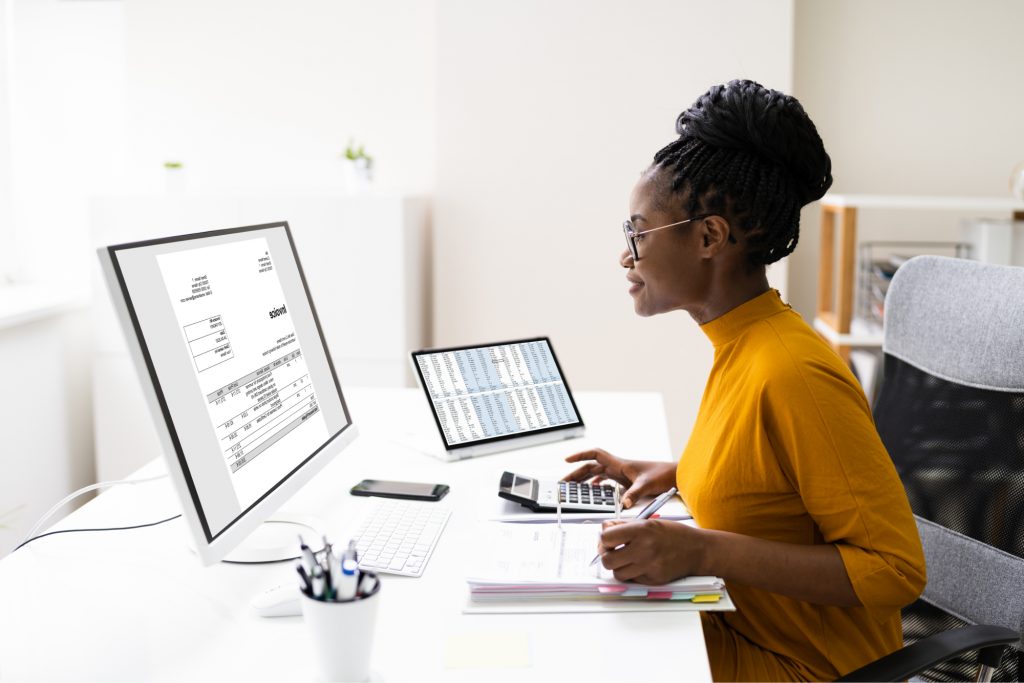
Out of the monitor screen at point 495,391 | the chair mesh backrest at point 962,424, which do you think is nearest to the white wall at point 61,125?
the monitor screen at point 495,391

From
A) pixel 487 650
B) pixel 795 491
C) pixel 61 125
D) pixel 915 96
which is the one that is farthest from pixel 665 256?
pixel 61 125

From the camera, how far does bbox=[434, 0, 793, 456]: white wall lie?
3.14 meters

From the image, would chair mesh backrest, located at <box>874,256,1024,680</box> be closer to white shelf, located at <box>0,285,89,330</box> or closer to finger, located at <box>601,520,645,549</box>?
finger, located at <box>601,520,645,549</box>

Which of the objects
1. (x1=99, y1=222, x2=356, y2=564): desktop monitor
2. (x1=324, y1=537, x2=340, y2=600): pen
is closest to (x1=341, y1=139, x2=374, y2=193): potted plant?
(x1=99, y1=222, x2=356, y2=564): desktop monitor

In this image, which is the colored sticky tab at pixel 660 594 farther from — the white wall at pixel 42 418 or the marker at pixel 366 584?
the white wall at pixel 42 418

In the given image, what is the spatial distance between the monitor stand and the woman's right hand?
0.43 m

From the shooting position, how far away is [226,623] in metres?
1.11

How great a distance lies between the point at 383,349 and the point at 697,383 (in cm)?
112

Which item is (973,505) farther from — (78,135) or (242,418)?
(78,135)

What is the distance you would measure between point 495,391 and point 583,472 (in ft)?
1.09

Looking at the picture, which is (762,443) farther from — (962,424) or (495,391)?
(495,391)

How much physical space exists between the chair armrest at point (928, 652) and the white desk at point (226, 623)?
0.22m

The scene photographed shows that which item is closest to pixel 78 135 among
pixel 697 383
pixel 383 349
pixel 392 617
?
pixel 383 349

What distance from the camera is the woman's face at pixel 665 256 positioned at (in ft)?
4.16
